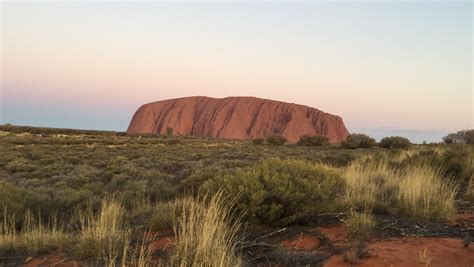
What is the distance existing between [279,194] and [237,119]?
347 feet

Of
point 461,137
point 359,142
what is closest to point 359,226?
point 461,137

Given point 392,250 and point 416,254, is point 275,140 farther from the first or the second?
point 416,254

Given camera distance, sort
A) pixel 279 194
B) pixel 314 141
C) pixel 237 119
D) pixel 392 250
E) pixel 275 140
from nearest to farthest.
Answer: pixel 392 250
pixel 279 194
pixel 314 141
pixel 275 140
pixel 237 119

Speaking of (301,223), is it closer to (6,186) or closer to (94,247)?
(94,247)

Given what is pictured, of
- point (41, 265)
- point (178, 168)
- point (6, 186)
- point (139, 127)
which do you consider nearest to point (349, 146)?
point (178, 168)

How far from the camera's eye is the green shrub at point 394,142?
127 ft

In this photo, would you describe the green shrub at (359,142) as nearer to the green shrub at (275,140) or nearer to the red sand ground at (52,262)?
the green shrub at (275,140)

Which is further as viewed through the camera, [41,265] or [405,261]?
[41,265]

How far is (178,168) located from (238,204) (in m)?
12.0

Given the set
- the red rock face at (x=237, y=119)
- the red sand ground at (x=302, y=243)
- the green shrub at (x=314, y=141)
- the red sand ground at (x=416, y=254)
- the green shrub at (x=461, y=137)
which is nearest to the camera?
the red sand ground at (x=416, y=254)

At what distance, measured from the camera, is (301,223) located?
248 inches

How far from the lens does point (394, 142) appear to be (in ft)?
129

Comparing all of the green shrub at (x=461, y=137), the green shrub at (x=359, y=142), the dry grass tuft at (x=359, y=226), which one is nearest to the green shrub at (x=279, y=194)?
the dry grass tuft at (x=359, y=226)

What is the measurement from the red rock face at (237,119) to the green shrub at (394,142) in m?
61.6
